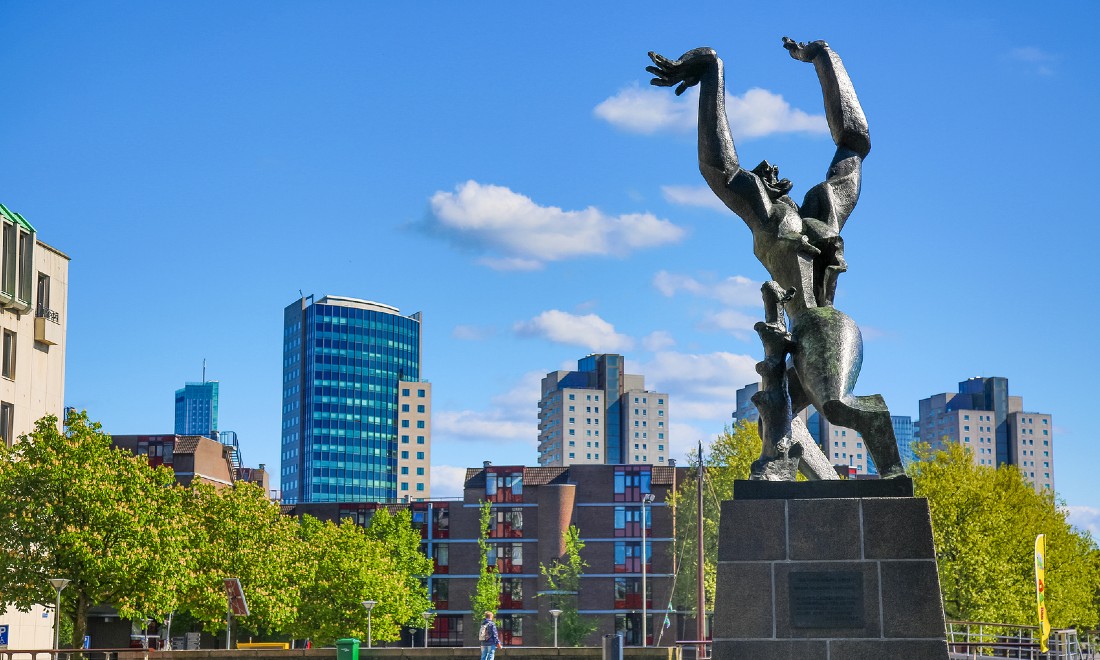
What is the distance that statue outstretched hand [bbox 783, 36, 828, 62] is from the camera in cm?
1753

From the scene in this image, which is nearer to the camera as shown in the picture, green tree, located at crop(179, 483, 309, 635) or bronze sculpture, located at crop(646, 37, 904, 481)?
bronze sculpture, located at crop(646, 37, 904, 481)

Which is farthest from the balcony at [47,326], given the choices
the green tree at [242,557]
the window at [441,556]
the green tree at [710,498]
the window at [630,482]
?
the window at [630,482]

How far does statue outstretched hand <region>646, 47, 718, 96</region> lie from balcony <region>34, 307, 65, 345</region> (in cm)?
4566

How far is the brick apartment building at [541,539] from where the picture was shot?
94.4 m

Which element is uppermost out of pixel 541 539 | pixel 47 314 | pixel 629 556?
pixel 47 314

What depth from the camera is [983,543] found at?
145 feet

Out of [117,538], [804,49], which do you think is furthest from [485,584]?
[804,49]

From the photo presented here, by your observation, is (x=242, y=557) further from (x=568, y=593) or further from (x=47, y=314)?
(x=568, y=593)

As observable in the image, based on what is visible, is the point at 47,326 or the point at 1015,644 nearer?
the point at 1015,644

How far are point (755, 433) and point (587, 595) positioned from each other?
42.1 metres

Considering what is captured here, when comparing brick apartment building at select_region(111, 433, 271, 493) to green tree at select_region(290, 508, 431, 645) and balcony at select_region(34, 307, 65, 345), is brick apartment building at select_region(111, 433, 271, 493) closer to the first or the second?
green tree at select_region(290, 508, 431, 645)

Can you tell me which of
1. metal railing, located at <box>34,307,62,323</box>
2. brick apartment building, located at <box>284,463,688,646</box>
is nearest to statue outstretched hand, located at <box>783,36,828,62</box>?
metal railing, located at <box>34,307,62,323</box>

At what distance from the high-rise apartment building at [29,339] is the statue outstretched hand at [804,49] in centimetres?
4173

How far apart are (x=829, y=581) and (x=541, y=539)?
83547 millimetres
